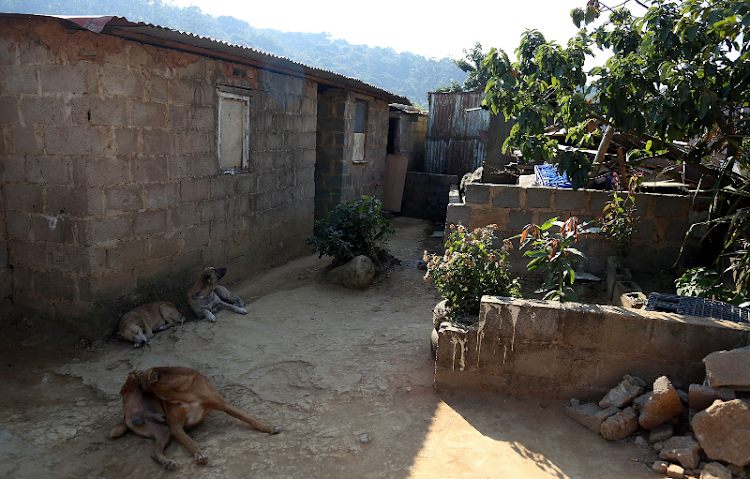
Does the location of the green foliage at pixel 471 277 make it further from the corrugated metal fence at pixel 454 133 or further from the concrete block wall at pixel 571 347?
the corrugated metal fence at pixel 454 133

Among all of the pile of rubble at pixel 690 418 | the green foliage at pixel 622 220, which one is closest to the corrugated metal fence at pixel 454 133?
the green foliage at pixel 622 220

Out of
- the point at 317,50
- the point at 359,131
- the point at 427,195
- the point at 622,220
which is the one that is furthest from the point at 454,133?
the point at 317,50

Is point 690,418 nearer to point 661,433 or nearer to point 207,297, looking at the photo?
point 661,433

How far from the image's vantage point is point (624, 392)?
3557 mm

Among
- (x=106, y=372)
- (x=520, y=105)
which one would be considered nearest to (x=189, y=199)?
(x=106, y=372)

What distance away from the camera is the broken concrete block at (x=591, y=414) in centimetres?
350

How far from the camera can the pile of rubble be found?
2949 millimetres

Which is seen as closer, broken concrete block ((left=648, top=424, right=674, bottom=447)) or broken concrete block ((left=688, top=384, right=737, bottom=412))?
broken concrete block ((left=688, top=384, right=737, bottom=412))

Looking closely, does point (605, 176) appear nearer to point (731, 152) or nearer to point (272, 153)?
point (731, 152)

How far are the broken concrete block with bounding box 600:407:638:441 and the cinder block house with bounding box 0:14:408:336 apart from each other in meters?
4.59

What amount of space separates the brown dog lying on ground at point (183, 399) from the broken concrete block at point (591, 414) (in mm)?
2079

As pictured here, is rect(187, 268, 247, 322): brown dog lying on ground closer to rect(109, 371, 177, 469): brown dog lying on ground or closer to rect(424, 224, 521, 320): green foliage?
rect(109, 371, 177, 469): brown dog lying on ground

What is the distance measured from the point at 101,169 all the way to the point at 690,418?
17.0 feet

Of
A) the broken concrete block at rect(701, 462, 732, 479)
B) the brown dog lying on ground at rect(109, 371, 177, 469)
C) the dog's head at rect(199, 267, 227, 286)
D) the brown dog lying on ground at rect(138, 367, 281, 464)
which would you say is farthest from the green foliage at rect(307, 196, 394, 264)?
the broken concrete block at rect(701, 462, 732, 479)
